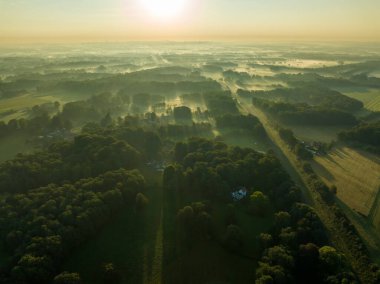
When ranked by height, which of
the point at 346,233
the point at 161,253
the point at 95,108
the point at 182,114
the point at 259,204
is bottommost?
the point at 95,108

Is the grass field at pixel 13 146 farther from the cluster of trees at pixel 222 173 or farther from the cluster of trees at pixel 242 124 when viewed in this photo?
the cluster of trees at pixel 242 124

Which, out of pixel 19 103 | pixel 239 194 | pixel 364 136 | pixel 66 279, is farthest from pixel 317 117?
pixel 19 103

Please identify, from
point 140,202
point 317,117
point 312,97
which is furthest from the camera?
point 312,97

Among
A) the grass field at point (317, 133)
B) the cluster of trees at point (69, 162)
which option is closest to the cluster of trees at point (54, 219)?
the cluster of trees at point (69, 162)

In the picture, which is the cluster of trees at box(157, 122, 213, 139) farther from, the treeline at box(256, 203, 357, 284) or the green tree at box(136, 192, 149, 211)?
the treeline at box(256, 203, 357, 284)

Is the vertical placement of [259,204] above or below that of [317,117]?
above

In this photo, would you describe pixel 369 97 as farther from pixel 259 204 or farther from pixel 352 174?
pixel 259 204
